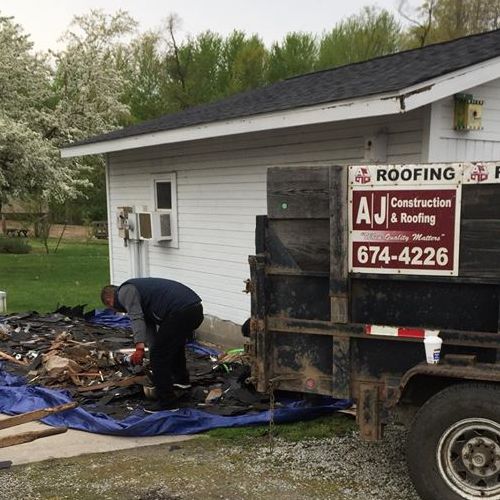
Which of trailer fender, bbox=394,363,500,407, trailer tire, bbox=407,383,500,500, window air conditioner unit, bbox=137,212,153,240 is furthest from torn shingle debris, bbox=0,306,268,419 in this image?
trailer tire, bbox=407,383,500,500

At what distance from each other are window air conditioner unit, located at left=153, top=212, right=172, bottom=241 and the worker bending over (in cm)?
371

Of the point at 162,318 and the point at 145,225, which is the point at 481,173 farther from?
the point at 145,225

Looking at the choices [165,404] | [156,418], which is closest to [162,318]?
[165,404]

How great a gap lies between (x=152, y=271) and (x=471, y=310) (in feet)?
25.3

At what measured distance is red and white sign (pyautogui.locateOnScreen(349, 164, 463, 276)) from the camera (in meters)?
3.66

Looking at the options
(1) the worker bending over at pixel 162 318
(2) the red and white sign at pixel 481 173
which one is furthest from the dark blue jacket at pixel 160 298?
(2) the red and white sign at pixel 481 173

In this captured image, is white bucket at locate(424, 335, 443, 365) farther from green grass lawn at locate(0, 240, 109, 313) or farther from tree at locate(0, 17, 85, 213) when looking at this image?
tree at locate(0, 17, 85, 213)

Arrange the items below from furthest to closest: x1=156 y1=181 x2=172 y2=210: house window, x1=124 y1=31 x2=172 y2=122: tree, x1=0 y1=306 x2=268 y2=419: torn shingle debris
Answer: x1=124 y1=31 x2=172 y2=122: tree
x1=156 y1=181 x2=172 y2=210: house window
x1=0 y1=306 x2=268 y2=419: torn shingle debris

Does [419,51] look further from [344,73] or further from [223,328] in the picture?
[223,328]

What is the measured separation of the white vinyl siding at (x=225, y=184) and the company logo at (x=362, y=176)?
2247mm

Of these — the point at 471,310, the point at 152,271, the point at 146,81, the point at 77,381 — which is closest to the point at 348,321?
the point at 471,310

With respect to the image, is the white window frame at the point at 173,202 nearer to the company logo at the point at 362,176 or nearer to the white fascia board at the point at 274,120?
the white fascia board at the point at 274,120

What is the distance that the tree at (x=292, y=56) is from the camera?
2852cm

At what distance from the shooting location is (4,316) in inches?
399
